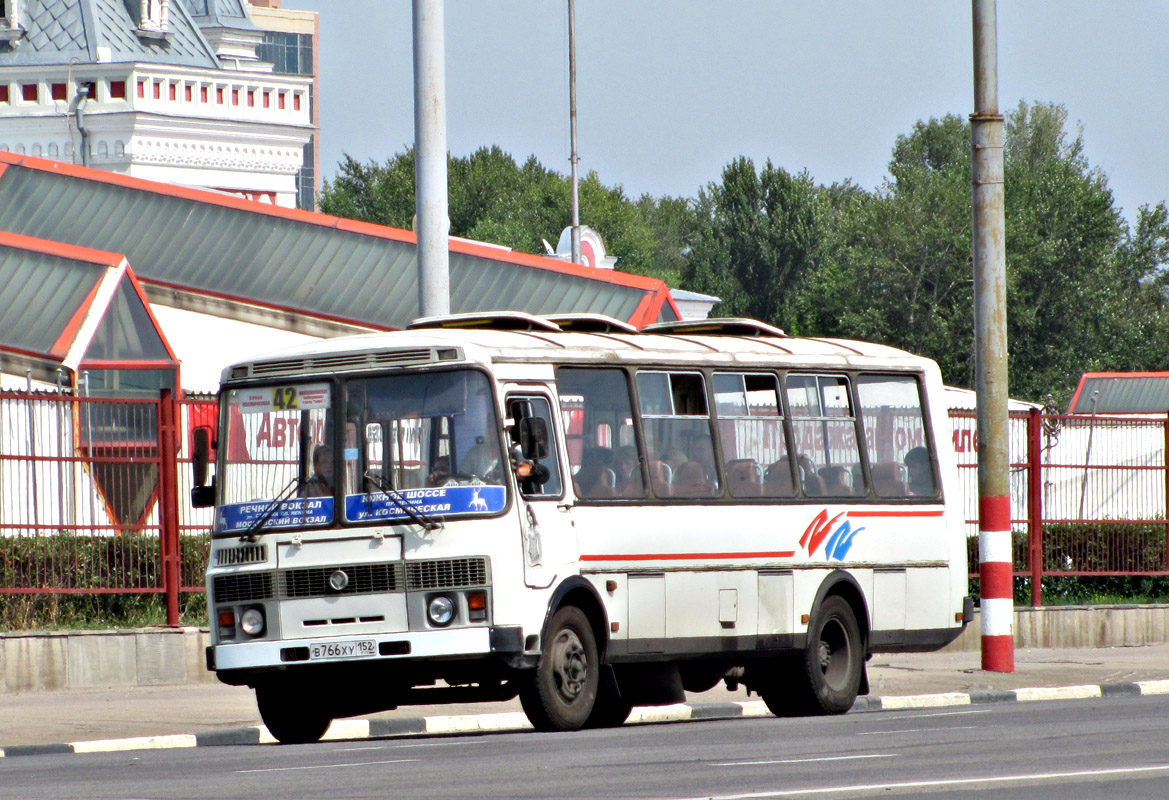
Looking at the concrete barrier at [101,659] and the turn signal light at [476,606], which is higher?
the turn signal light at [476,606]

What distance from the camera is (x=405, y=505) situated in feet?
46.0

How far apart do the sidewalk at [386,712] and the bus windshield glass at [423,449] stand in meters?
2.32

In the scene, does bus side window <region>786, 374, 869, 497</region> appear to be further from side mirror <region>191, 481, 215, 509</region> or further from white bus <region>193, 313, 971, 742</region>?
side mirror <region>191, 481, 215, 509</region>

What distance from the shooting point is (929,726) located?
14273 millimetres

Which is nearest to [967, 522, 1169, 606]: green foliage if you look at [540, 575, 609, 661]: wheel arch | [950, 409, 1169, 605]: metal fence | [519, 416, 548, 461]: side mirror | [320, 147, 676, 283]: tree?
[950, 409, 1169, 605]: metal fence

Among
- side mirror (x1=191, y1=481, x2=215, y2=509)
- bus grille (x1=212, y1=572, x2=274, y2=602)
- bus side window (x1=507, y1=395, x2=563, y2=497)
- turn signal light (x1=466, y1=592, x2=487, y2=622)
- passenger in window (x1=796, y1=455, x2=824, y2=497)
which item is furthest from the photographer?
passenger in window (x1=796, y1=455, x2=824, y2=497)

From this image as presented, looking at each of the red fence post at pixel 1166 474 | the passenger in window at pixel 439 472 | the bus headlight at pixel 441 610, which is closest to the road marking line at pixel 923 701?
the bus headlight at pixel 441 610

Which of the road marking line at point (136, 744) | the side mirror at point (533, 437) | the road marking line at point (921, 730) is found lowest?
the road marking line at point (136, 744)

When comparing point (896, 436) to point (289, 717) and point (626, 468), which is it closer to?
point (626, 468)

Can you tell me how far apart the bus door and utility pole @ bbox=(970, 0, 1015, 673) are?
6.53 m

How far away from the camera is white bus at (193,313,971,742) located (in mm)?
13977

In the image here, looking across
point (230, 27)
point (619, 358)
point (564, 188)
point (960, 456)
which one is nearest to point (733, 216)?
point (564, 188)

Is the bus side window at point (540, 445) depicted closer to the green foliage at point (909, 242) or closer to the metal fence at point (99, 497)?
the metal fence at point (99, 497)

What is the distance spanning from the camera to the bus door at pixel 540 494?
14.0 metres
